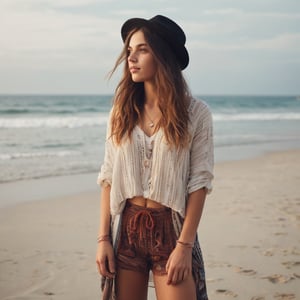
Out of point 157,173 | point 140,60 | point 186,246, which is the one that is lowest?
point 186,246

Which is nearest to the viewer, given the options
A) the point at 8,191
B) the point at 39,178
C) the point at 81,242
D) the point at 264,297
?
the point at 264,297

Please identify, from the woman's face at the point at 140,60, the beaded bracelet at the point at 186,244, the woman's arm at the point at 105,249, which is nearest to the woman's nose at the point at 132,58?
the woman's face at the point at 140,60

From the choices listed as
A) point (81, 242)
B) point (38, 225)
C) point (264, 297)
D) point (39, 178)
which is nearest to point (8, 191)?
point (39, 178)

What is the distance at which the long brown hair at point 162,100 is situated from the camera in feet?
7.23

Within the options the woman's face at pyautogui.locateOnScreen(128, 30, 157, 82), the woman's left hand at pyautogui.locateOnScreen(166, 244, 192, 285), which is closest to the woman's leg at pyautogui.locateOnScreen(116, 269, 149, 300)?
the woman's left hand at pyautogui.locateOnScreen(166, 244, 192, 285)

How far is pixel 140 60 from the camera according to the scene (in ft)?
7.45

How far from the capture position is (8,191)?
824 cm

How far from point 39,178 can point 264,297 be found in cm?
605

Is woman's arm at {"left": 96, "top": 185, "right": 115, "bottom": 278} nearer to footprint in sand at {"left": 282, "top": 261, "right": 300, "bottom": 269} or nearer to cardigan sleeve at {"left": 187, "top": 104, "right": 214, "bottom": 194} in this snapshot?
cardigan sleeve at {"left": 187, "top": 104, "right": 214, "bottom": 194}

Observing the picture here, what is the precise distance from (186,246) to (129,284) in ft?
1.10

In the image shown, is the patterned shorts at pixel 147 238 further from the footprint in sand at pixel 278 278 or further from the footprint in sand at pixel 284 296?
the footprint in sand at pixel 278 278

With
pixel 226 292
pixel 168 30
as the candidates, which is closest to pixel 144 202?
pixel 168 30

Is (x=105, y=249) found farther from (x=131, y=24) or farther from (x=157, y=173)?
(x=131, y=24)

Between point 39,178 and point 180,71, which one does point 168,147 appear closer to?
point 180,71
